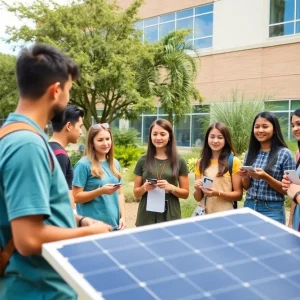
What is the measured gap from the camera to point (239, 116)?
1398 cm

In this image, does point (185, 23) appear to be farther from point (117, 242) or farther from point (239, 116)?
point (117, 242)

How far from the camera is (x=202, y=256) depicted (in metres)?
1.81

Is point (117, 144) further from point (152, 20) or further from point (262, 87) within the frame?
point (152, 20)

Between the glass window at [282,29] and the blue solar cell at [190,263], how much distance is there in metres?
22.8

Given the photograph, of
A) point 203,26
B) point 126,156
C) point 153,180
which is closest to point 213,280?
point 153,180

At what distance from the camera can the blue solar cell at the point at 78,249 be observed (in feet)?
5.57

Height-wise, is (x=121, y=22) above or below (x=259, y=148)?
above

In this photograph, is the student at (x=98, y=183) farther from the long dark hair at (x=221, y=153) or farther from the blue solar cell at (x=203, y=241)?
the blue solar cell at (x=203, y=241)

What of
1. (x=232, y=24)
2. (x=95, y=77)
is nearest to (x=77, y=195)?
(x=95, y=77)

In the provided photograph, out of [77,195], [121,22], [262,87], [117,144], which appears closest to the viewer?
[77,195]

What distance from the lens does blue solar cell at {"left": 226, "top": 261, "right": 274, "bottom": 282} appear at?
166cm

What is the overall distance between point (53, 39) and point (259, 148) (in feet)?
57.3

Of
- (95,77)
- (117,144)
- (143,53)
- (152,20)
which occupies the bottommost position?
(117,144)

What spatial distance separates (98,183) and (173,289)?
9.17 ft
